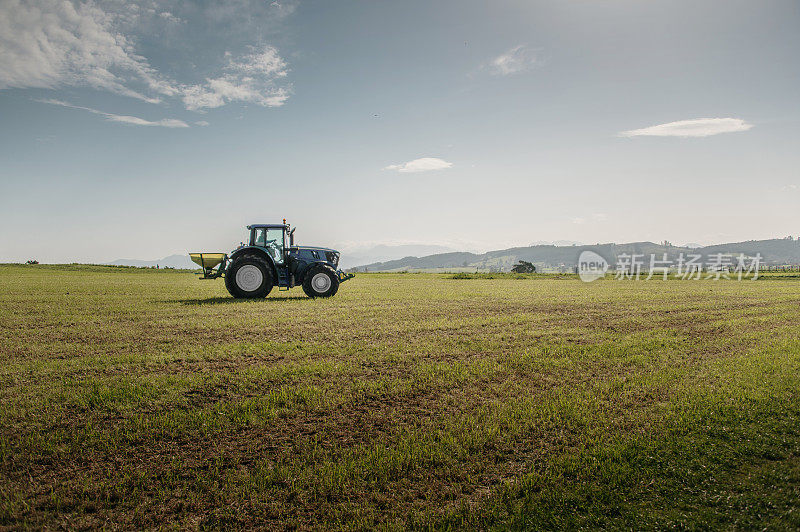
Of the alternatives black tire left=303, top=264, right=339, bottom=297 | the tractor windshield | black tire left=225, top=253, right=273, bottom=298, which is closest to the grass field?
black tire left=225, top=253, right=273, bottom=298

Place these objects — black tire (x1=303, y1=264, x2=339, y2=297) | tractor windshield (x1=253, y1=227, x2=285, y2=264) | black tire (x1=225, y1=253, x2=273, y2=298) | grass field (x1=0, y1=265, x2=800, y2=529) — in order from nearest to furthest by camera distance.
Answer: grass field (x1=0, y1=265, x2=800, y2=529) < black tire (x1=225, y1=253, x2=273, y2=298) < tractor windshield (x1=253, y1=227, x2=285, y2=264) < black tire (x1=303, y1=264, x2=339, y2=297)

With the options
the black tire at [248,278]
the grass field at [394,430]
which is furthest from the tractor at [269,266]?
the grass field at [394,430]

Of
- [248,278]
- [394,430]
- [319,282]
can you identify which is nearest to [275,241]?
[248,278]

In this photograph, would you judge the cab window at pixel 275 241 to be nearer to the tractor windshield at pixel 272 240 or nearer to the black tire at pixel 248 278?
the tractor windshield at pixel 272 240

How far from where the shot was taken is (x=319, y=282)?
1864 cm

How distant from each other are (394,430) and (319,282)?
14119mm

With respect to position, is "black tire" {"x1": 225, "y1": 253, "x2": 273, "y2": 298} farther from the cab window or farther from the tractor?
the cab window

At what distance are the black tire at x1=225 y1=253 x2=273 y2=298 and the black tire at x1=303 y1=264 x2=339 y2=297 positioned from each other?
165 centimetres

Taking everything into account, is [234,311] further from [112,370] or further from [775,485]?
[775,485]

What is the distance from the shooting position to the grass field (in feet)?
12.1

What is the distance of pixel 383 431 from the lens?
198 inches

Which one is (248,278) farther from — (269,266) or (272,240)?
(272,240)

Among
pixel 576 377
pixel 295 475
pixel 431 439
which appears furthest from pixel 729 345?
pixel 295 475

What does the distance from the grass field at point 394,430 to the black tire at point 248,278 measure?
7.56 metres
